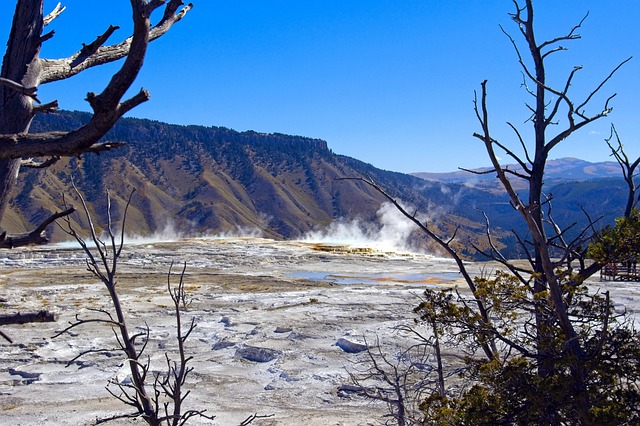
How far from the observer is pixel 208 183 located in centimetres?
14388

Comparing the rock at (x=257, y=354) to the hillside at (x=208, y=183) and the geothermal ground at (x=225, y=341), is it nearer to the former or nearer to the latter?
the geothermal ground at (x=225, y=341)

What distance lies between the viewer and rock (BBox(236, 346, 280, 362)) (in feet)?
48.0

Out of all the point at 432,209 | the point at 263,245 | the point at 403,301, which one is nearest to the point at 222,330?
the point at 403,301

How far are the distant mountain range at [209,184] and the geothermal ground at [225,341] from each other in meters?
76.7

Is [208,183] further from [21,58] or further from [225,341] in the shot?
[21,58]

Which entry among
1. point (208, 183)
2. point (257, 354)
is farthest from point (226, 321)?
point (208, 183)

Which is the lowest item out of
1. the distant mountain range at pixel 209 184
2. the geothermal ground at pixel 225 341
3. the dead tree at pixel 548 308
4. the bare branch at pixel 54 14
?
the geothermal ground at pixel 225 341

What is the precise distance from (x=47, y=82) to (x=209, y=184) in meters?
143

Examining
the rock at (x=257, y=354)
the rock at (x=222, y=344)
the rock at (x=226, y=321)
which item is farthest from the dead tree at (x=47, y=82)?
the rock at (x=226, y=321)

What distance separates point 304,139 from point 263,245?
5042 inches

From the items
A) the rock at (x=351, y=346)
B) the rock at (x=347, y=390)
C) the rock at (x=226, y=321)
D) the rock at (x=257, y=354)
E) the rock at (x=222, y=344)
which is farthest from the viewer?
the rock at (x=226, y=321)

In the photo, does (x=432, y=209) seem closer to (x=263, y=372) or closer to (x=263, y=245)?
(x=263, y=245)

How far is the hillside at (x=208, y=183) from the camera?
119 metres

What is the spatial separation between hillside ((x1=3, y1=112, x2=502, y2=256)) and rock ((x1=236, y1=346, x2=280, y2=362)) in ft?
301
